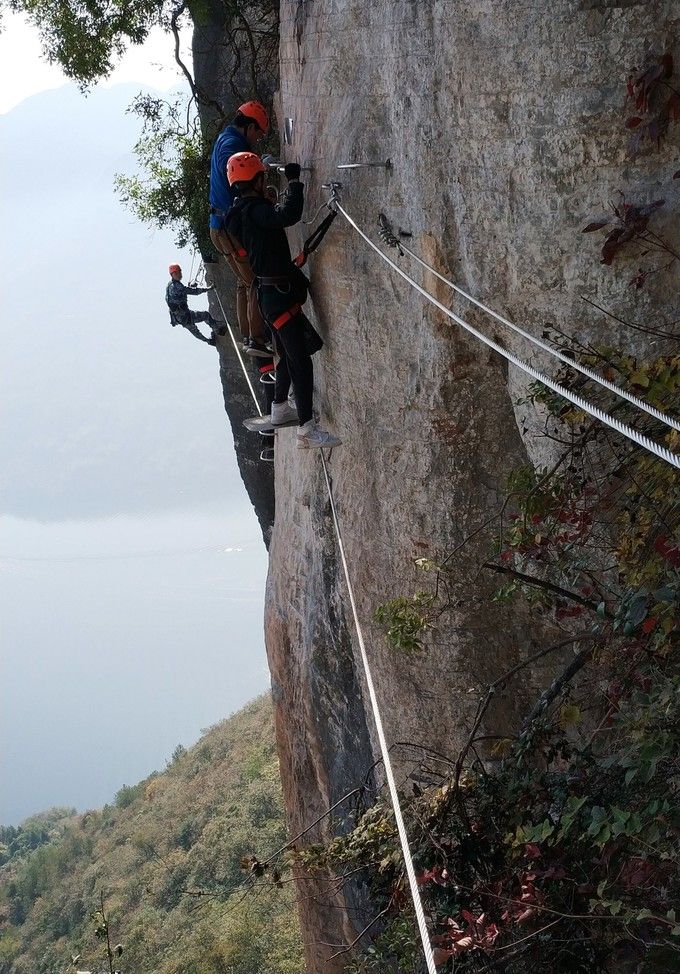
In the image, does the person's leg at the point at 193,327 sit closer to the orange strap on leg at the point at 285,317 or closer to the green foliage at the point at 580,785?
the orange strap on leg at the point at 285,317

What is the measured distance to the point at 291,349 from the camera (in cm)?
720

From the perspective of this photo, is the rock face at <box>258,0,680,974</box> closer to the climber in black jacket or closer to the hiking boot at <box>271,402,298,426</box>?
the climber in black jacket

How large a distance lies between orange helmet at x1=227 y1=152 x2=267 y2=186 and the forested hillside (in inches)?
379

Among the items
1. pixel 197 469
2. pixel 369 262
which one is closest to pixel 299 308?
pixel 369 262

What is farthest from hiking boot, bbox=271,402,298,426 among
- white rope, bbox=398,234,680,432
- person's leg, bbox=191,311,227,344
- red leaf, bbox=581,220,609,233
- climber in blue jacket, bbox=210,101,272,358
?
person's leg, bbox=191,311,227,344

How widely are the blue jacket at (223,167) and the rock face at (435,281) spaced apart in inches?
17.0

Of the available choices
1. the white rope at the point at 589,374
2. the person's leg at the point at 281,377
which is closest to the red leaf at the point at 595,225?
the white rope at the point at 589,374

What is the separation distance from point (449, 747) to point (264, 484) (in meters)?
9.19

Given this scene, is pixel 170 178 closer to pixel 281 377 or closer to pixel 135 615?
pixel 281 377

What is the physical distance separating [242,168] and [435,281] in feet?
6.18

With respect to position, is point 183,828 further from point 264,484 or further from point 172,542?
point 172,542

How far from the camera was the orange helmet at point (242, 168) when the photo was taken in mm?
6840

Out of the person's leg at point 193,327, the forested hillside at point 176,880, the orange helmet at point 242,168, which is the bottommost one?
the forested hillside at point 176,880

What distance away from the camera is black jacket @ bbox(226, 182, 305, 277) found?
661 cm
